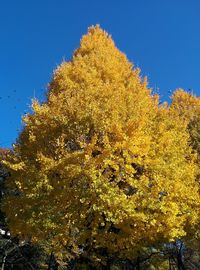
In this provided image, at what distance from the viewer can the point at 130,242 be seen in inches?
627

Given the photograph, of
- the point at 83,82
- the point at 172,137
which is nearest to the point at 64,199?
the point at 172,137

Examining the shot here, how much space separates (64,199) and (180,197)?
16.5 ft

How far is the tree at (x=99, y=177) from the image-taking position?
49.9 feet

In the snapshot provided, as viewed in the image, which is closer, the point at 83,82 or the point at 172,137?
the point at 172,137

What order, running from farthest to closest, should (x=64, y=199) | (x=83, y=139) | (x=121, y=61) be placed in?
(x=121, y=61) < (x=83, y=139) < (x=64, y=199)

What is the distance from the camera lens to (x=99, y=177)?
15.1 m

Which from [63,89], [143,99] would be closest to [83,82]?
[63,89]

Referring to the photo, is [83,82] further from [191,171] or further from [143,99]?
[191,171]

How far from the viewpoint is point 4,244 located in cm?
2258

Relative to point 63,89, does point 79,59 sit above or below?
above

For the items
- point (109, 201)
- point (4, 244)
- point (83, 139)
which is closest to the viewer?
point (109, 201)

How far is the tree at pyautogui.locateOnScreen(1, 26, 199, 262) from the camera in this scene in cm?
1520

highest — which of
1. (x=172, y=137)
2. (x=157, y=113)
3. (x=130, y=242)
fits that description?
(x=157, y=113)

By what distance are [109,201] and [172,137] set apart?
18.4 feet
